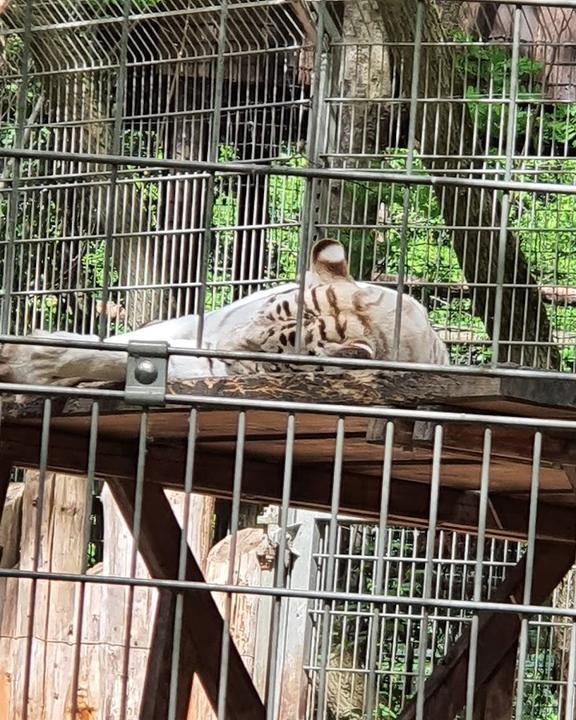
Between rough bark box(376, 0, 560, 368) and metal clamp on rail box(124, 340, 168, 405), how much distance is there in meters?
3.45

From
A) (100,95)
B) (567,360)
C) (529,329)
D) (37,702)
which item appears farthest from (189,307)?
(567,360)

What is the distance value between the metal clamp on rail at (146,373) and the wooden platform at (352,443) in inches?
5.1

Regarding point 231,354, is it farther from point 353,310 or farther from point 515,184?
point 353,310

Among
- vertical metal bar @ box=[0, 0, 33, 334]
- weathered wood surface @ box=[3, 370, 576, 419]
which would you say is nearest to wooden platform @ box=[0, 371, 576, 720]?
weathered wood surface @ box=[3, 370, 576, 419]

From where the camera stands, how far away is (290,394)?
316 cm

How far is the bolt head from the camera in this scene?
112 inches

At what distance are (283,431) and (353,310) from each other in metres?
0.97

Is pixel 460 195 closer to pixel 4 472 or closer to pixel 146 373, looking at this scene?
pixel 4 472

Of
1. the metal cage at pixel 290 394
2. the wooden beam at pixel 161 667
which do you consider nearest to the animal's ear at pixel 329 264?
the metal cage at pixel 290 394

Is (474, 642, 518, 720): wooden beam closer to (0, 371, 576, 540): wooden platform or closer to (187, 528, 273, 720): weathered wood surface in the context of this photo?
(0, 371, 576, 540): wooden platform

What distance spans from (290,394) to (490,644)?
2282mm

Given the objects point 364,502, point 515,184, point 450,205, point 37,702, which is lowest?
point 37,702

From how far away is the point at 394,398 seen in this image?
10.1ft

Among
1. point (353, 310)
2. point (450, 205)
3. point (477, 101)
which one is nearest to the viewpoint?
point (353, 310)
